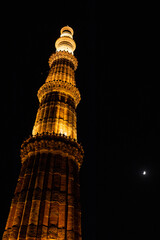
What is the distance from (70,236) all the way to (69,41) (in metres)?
22.7

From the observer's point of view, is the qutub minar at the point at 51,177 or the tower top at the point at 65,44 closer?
the qutub minar at the point at 51,177

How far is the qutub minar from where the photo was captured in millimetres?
12570

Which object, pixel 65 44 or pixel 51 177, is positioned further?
pixel 65 44

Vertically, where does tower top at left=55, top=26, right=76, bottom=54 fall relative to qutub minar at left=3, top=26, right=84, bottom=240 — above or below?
above

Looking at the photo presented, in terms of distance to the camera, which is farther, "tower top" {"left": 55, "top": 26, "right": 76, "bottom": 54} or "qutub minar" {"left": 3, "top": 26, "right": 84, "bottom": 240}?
"tower top" {"left": 55, "top": 26, "right": 76, "bottom": 54}

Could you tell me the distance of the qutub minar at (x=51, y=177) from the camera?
495 inches

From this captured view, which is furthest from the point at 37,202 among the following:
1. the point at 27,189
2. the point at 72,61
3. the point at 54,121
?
the point at 72,61

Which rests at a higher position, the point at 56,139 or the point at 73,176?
the point at 56,139

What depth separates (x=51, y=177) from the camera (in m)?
14.8

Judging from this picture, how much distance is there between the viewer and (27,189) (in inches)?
555

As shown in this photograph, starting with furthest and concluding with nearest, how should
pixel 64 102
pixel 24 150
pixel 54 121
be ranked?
pixel 64 102 < pixel 54 121 < pixel 24 150

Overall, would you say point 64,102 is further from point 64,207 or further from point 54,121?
point 64,207

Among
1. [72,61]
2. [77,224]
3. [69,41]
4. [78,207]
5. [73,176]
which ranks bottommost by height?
[77,224]

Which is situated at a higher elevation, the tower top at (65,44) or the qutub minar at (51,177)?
the tower top at (65,44)
